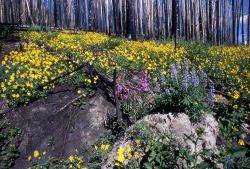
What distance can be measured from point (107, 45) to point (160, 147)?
28.8 feet

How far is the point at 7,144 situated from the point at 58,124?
998 mm

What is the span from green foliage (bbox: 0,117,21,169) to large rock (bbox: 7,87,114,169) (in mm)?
122

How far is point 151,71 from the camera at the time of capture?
25.3 feet

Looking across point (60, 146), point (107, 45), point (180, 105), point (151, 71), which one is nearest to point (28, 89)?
point (60, 146)

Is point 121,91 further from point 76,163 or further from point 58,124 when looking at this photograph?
point 76,163

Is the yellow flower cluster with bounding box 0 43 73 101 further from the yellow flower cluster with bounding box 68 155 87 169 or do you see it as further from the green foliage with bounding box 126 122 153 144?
the green foliage with bounding box 126 122 153 144

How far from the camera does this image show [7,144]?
Answer: 5.45 metres

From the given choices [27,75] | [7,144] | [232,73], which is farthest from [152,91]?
[27,75]

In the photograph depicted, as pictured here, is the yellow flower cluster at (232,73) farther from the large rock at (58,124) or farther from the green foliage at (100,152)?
the large rock at (58,124)

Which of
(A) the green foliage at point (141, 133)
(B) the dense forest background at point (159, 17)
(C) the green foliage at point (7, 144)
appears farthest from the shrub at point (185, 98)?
(B) the dense forest background at point (159, 17)

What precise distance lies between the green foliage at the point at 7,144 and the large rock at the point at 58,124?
12cm

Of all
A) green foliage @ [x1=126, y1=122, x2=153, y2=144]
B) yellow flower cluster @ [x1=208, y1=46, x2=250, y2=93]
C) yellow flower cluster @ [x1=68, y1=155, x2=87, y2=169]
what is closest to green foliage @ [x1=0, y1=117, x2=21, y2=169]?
yellow flower cluster @ [x1=68, y1=155, x2=87, y2=169]

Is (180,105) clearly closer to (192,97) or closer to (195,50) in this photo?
(192,97)

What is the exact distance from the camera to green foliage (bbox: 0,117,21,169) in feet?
16.4
